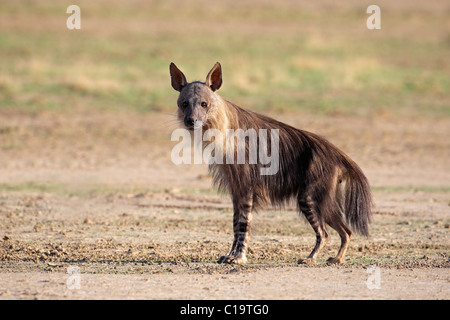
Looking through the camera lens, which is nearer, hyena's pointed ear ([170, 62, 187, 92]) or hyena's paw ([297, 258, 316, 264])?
hyena's paw ([297, 258, 316, 264])

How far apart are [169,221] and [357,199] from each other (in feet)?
8.47

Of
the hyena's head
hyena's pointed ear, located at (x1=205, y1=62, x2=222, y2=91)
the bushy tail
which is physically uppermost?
hyena's pointed ear, located at (x1=205, y1=62, x2=222, y2=91)

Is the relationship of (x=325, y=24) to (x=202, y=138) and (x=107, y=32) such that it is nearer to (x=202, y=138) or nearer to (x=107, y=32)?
(x=107, y=32)

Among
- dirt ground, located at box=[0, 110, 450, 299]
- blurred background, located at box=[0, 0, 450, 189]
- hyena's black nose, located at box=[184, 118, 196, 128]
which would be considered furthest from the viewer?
blurred background, located at box=[0, 0, 450, 189]

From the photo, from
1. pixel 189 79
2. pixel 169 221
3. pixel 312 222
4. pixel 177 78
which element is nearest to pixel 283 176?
pixel 312 222

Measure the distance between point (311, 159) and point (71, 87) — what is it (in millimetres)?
11010

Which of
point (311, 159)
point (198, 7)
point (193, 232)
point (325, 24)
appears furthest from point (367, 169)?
point (198, 7)

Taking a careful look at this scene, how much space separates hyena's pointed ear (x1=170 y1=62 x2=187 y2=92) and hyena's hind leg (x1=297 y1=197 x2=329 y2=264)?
1490mm

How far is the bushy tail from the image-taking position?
746 centimetres

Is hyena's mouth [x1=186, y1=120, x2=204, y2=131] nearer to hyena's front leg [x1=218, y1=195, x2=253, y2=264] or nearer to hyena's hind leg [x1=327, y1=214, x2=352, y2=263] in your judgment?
hyena's front leg [x1=218, y1=195, x2=253, y2=264]

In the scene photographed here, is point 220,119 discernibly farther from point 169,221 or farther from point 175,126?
point 175,126

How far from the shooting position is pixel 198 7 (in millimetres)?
37219

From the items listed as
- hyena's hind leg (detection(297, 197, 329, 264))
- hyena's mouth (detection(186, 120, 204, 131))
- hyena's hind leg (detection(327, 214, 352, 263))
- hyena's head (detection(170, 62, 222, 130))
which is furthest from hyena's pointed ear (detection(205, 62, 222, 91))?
hyena's hind leg (detection(327, 214, 352, 263))

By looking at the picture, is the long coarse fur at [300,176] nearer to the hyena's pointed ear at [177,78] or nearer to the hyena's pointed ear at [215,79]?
the hyena's pointed ear at [215,79]
